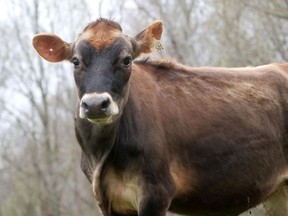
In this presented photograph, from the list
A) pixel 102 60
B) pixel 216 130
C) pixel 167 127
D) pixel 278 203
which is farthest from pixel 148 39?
pixel 278 203

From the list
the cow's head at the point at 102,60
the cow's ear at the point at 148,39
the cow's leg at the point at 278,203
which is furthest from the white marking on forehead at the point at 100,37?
the cow's leg at the point at 278,203

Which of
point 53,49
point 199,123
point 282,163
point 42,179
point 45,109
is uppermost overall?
point 53,49

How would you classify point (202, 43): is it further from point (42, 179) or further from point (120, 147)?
point (120, 147)

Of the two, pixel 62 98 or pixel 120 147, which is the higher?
pixel 120 147

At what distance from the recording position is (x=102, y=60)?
721 cm

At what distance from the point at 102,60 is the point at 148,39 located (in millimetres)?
868

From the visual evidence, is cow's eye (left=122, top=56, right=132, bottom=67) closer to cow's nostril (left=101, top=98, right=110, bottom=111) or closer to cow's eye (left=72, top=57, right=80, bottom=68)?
cow's eye (left=72, top=57, right=80, bottom=68)

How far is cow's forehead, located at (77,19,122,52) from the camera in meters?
7.34

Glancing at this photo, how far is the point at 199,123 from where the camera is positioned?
26.8ft

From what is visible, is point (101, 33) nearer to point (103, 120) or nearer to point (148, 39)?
point (148, 39)

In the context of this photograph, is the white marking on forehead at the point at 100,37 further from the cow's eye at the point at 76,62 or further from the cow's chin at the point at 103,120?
the cow's chin at the point at 103,120

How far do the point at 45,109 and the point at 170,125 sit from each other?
24.8 meters

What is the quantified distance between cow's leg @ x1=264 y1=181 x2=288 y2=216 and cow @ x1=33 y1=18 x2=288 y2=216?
232mm

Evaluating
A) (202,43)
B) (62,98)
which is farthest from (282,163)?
(62,98)
